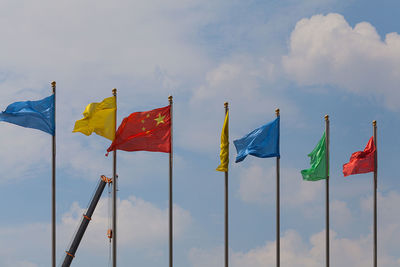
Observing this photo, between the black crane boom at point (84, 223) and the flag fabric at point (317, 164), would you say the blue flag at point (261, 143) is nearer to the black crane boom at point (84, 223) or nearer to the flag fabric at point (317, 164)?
the flag fabric at point (317, 164)

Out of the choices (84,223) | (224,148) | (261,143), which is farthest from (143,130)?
(84,223)

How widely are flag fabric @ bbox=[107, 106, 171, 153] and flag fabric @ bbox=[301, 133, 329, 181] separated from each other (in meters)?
8.52

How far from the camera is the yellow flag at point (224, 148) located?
121 ft

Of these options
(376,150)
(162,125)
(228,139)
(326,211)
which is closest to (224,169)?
(228,139)

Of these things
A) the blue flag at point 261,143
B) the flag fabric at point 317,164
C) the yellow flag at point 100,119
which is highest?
the yellow flag at point 100,119

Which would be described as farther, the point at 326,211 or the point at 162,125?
the point at 326,211

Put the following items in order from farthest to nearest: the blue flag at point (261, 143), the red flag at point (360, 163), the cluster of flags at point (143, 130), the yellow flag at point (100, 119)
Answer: the red flag at point (360, 163) < the blue flag at point (261, 143) < the yellow flag at point (100, 119) < the cluster of flags at point (143, 130)

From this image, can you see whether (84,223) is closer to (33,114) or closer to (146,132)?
(146,132)

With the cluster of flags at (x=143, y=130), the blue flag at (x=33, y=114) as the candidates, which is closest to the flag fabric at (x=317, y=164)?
the cluster of flags at (x=143, y=130)

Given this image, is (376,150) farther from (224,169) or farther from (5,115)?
(5,115)

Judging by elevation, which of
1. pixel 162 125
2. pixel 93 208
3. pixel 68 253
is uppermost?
pixel 162 125

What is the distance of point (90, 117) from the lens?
1366 inches

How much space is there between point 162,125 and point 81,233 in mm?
20103

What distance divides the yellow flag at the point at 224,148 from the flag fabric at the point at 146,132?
304 cm
